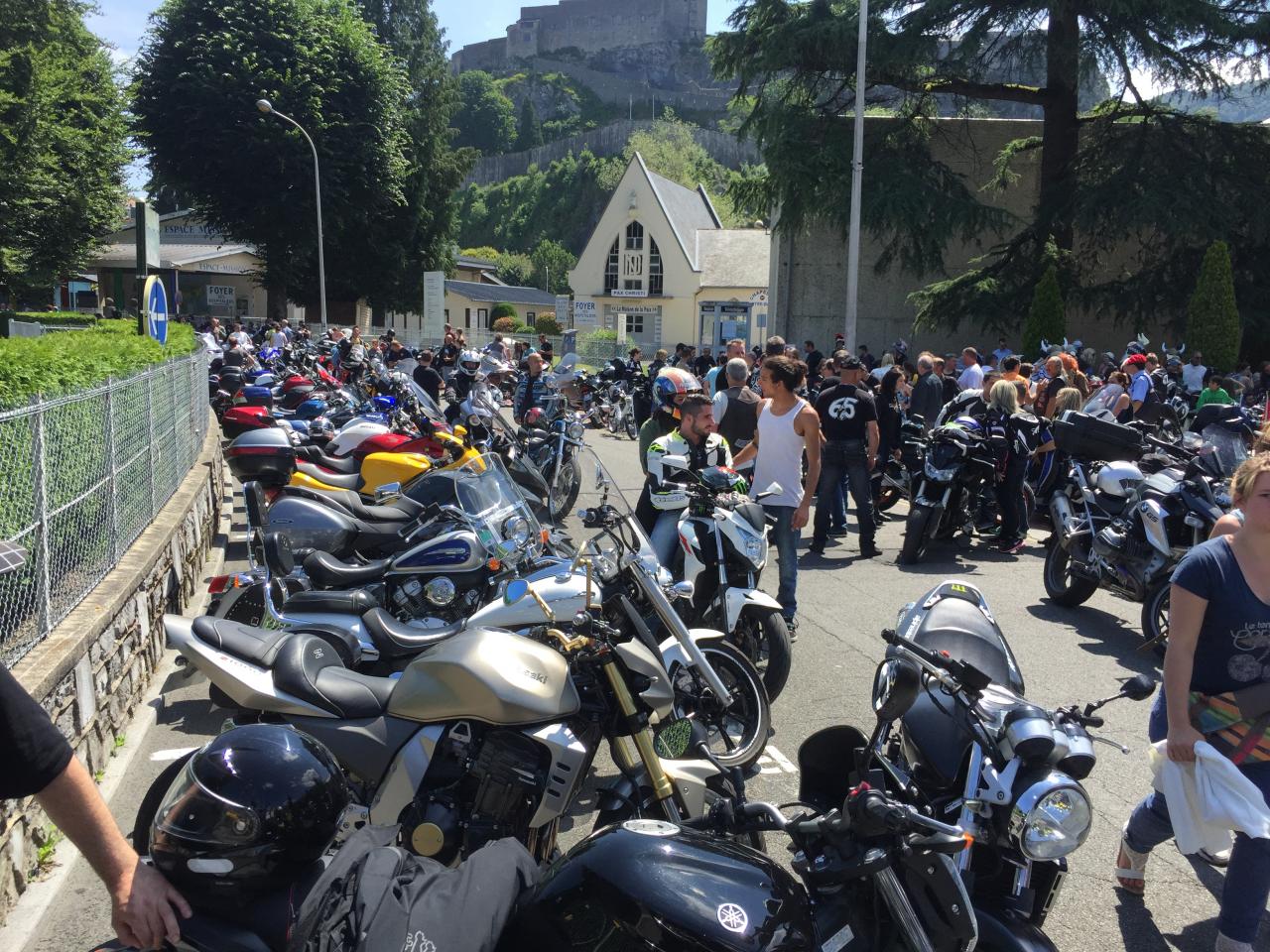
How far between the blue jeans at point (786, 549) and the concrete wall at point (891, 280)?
23.2m

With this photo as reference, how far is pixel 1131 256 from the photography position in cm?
2861

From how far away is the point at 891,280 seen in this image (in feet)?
100

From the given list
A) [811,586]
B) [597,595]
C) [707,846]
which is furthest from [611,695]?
[811,586]

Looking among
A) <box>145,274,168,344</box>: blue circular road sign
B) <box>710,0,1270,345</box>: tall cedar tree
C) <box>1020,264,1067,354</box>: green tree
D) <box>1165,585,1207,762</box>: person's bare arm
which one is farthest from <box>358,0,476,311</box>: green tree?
<box>1165,585,1207,762</box>: person's bare arm

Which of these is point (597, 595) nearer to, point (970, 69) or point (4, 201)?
point (970, 69)

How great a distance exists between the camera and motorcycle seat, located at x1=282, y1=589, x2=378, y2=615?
4777 millimetres

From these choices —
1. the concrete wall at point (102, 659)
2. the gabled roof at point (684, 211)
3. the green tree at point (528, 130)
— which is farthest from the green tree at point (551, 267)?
the concrete wall at point (102, 659)

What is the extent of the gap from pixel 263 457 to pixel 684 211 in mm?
55951

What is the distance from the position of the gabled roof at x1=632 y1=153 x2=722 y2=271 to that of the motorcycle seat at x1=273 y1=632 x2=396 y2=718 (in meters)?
54.1

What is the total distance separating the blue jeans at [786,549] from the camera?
21.9 ft

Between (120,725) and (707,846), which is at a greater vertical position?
(707,846)

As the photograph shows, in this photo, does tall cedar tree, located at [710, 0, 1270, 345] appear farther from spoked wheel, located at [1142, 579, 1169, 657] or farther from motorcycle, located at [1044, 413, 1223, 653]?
spoked wheel, located at [1142, 579, 1169, 657]

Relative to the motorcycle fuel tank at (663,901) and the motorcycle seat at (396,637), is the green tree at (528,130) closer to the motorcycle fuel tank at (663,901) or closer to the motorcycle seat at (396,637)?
the motorcycle seat at (396,637)

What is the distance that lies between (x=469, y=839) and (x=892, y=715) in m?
1.67
